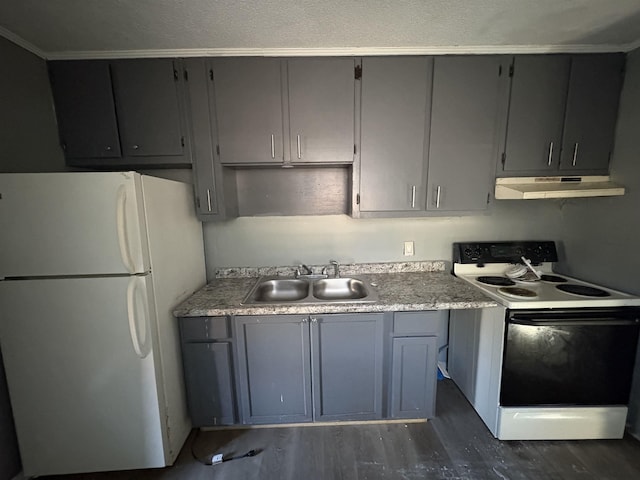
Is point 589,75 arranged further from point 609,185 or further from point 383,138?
point 383,138

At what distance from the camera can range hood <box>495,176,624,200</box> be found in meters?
1.74

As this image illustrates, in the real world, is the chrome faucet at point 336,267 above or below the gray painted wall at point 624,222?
below

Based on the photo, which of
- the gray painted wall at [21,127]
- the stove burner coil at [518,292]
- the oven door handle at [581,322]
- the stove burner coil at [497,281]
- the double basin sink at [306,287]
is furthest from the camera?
the double basin sink at [306,287]

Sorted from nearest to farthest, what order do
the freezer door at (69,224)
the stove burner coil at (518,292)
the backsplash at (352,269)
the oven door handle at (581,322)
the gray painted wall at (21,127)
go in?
1. the freezer door at (69,224)
2. the gray painted wall at (21,127)
3. the oven door handle at (581,322)
4. the stove burner coil at (518,292)
5. the backsplash at (352,269)

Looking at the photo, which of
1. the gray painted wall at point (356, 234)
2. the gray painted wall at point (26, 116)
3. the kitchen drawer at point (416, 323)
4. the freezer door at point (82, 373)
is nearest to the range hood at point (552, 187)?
the gray painted wall at point (356, 234)

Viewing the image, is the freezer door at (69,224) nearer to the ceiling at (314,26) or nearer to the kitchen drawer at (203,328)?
the kitchen drawer at (203,328)

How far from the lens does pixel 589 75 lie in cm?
175

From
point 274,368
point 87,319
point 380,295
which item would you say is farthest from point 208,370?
point 380,295

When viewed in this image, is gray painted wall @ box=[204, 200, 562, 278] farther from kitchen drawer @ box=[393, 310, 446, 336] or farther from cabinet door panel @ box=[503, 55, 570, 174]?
kitchen drawer @ box=[393, 310, 446, 336]

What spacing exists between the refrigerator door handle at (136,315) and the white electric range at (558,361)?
201 centimetres

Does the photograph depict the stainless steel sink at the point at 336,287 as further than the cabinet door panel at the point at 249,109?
Yes

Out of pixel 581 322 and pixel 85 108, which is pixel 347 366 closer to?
pixel 581 322

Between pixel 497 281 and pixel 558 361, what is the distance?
0.57m

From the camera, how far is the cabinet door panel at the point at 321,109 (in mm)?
1729
